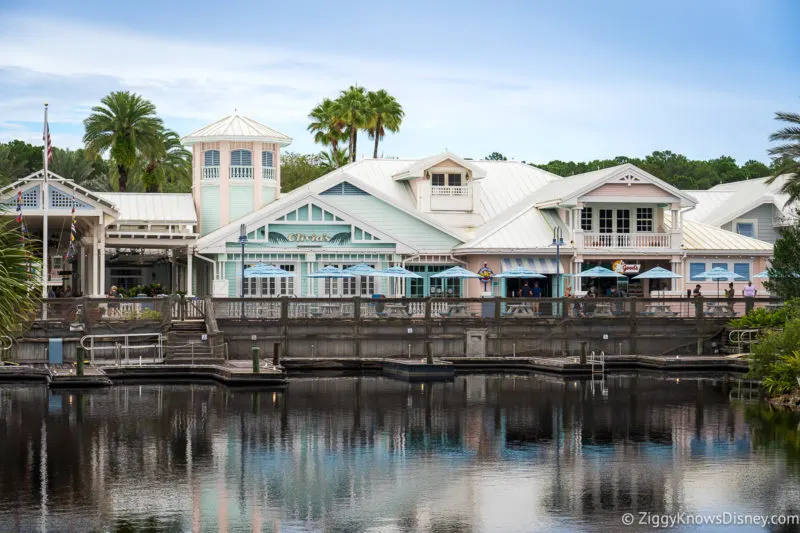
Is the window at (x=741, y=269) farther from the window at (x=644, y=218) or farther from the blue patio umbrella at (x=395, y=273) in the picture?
the blue patio umbrella at (x=395, y=273)

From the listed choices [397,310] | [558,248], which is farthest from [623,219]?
[397,310]

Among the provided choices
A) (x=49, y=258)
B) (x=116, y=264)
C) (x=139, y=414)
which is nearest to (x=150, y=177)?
(x=116, y=264)

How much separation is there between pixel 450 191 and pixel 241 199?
10571mm

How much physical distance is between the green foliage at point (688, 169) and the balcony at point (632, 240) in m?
55.4

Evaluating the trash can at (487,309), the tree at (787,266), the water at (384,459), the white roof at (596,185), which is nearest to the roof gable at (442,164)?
the white roof at (596,185)

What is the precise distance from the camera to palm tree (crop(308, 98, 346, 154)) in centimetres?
8450

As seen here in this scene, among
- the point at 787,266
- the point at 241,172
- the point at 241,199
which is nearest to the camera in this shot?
the point at 787,266

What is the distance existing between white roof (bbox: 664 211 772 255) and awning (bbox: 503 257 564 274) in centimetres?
664

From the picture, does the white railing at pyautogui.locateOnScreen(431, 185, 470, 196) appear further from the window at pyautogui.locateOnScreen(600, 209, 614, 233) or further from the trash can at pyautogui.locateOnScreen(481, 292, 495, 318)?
the trash can at pyautogui.locateOnScreen(481, 292, 495, 318)

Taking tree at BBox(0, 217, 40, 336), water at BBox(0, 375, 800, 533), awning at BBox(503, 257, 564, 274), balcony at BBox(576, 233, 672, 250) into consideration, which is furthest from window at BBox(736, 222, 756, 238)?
tree at BBox(0, 217, 40, 336)

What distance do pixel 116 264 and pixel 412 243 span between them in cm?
1641

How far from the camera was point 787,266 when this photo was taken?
52188mm

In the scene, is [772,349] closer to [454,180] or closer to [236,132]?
[454,180]

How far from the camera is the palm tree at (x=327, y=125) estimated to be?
8450 centimetres
